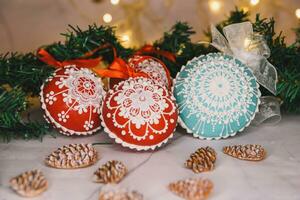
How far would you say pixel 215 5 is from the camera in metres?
1.52

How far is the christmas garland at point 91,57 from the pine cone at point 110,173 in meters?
0.22

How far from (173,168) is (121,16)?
73 cm

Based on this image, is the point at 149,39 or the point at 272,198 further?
the point at 149,39

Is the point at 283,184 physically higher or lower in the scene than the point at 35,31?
lower

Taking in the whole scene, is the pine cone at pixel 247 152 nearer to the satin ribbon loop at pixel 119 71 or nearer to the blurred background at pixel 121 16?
the satin ribbon loop at pixel 119 71

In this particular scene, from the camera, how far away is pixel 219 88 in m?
0.99

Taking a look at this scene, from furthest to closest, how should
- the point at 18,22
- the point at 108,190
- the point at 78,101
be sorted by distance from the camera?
the point at 18,22
the point at 78,101
the point at 108,190

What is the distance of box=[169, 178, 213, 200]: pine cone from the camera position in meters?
0.74

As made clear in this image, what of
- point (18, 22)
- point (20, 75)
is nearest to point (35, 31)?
point (18, 22)

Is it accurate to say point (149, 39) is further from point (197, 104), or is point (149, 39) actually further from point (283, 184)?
point (283, 184)

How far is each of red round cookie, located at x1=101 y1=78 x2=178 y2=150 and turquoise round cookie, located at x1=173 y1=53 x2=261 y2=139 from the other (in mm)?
49

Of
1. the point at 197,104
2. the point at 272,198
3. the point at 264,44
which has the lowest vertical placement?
the point at 272,198

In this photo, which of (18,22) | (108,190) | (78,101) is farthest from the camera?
(18,22)

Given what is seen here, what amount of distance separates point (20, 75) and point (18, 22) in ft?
1.51
